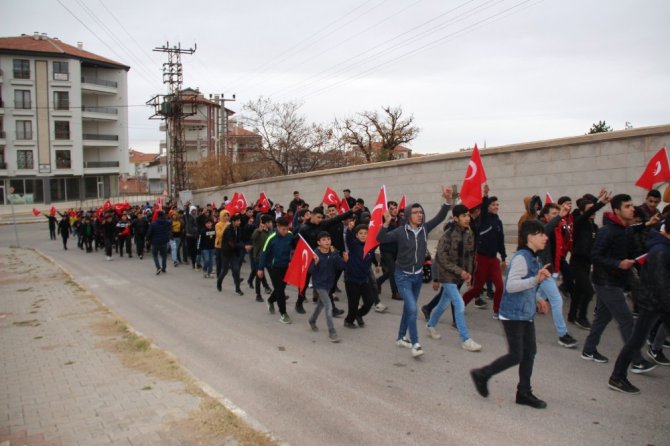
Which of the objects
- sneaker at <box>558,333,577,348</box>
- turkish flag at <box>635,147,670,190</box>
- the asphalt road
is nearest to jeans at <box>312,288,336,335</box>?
the asphalt road

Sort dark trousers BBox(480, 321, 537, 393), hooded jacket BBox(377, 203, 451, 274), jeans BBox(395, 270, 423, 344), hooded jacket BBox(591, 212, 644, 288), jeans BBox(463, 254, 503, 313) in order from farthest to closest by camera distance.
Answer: jeans BBox(463, 254, 503, 313) → hooded jacket BBox(377, 203, 451, 274) → jeans BBox(395, 270, 423, 344) → hooded jacket BBox(591, 212, 644, 288) → dark trousers BBox(480, 321, 537, 393)

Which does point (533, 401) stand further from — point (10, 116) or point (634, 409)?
point (10, 116)

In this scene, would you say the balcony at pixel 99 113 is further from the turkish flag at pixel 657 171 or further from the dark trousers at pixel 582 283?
the dark trousers at pixel 582 283

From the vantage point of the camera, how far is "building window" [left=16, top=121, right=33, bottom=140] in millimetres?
57406

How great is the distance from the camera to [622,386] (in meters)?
5.21

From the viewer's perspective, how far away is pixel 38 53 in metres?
58.2

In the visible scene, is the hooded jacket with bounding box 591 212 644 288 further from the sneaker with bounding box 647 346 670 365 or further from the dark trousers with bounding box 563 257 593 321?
the dark trousers with bounding box 563 257 593 321

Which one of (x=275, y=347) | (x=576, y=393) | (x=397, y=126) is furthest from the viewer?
(x=397, y=126)

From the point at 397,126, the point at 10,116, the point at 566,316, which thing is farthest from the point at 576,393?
the point at 10,116

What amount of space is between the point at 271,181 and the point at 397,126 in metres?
16.8

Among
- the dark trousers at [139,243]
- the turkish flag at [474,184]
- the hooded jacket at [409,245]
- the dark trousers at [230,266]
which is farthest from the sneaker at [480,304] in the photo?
the dark trousers at [139,243]

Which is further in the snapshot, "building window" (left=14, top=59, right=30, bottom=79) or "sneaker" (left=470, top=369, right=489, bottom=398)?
"building window" (left=14, top=59, right=30, bottom=79)

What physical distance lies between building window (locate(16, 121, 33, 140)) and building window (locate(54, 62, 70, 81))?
605cm

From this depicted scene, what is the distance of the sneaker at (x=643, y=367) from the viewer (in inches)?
228
